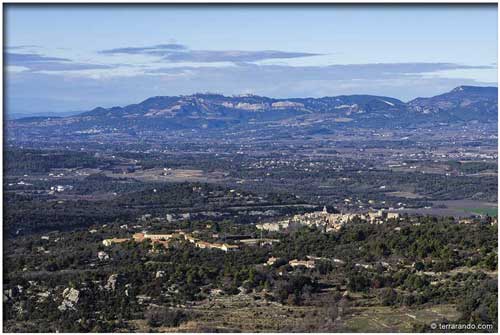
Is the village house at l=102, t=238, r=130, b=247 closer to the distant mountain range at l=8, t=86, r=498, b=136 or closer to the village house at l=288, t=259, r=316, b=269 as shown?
the village house at l=288, t=259, r=316, b=269

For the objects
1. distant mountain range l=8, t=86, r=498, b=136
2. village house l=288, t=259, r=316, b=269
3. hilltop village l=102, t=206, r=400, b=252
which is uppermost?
village house l=288, t=259, r=316, b=269

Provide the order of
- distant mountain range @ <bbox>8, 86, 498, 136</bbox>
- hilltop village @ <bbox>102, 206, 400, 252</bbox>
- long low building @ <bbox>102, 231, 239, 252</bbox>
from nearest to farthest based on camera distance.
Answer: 1. long low building @ <bbox>102, 231, 239, 252</bbox>
2. hilltop village @ <bbox>102, 206, 400, 252</bbox>
3. distant mountain range @ <bbox>8, 86, 498, 136</bbox>

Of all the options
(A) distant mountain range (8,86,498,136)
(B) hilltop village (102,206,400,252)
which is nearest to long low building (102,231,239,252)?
(B) hilltop village (102,206,400,252)

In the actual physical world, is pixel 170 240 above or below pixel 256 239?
above

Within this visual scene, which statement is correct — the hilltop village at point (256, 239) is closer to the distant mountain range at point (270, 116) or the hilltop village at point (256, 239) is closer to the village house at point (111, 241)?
the village house at point (111, 241)

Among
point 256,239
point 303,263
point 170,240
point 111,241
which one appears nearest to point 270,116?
point 256,239

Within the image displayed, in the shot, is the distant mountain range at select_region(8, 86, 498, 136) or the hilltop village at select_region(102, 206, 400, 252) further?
the distant mountain range at select_region(8, 86, 498, 136)

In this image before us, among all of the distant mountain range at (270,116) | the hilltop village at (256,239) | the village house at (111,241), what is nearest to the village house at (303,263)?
the hilltop village at (256,239)

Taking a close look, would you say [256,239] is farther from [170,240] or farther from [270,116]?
[270,116]
